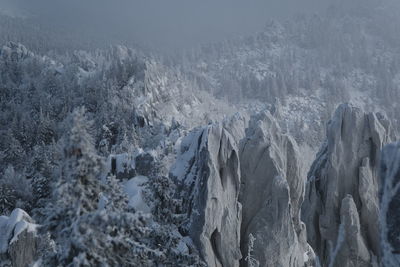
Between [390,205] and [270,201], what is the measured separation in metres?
13.4

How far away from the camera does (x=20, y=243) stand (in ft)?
92.8

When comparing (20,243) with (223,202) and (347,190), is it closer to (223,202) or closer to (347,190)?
(223,202)

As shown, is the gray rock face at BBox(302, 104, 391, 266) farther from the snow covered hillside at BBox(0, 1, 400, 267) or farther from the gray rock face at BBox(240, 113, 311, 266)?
the gray rock face at BBox(240, 113, 311, 266)

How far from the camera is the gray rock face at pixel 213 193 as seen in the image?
80.3 feet

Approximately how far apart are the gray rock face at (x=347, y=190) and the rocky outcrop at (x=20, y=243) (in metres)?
17.4

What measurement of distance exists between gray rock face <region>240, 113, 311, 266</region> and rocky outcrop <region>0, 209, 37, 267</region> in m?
13.6

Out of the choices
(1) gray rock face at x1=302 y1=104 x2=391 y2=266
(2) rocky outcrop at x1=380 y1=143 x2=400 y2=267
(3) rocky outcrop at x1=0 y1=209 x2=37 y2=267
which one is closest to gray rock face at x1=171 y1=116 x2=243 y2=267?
(1) gray rock face at x1=302 y1=104 x2=391 y2=266

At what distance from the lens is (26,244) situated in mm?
28375

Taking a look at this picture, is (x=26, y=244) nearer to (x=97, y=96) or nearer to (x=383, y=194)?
(x=383, y=194)

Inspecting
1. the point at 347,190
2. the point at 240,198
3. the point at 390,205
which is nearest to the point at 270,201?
the point at 240,198

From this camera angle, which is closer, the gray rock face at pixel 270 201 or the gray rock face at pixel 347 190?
the gray rock face at pixel 347 190

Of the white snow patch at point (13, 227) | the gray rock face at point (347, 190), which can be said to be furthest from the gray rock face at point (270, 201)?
the white snow patch at point (13, 227)

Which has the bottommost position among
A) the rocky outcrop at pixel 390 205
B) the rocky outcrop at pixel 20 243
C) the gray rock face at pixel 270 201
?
the rocky outcrop at pixel 20 243

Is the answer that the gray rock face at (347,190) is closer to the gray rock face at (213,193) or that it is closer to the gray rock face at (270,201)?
the gray rock face at (270,201)
